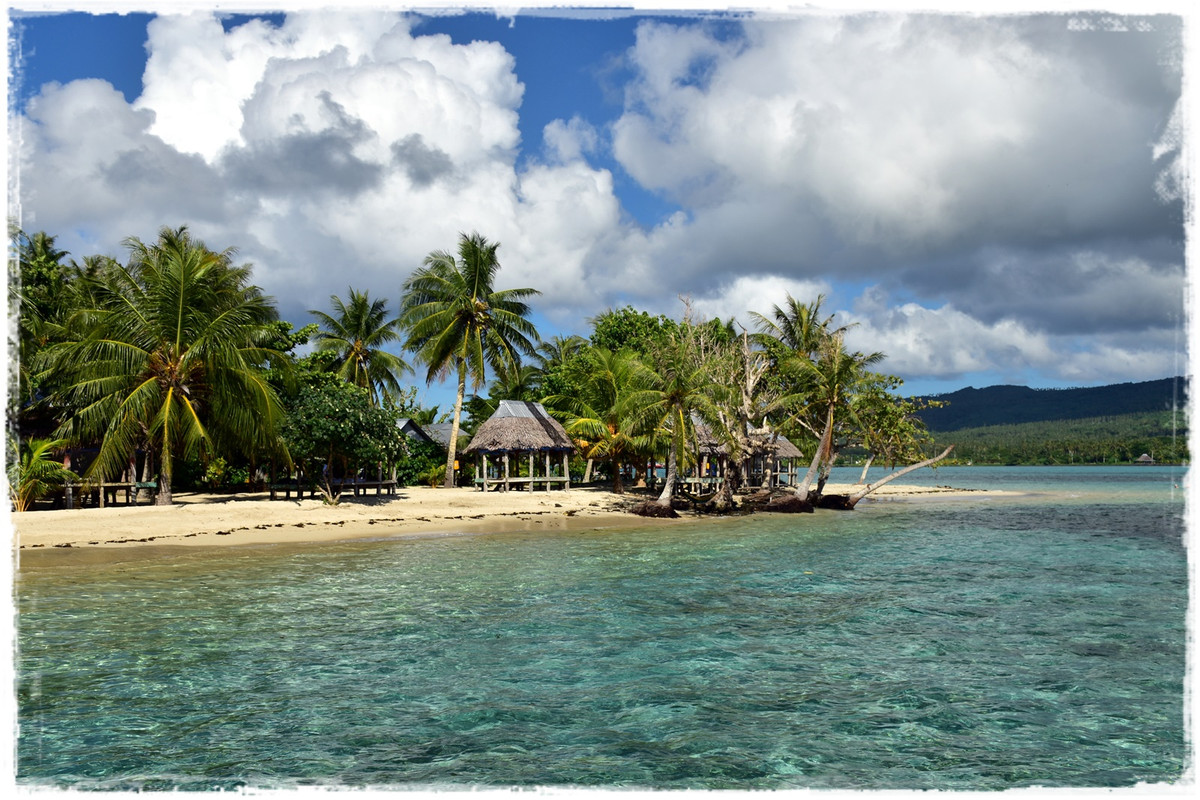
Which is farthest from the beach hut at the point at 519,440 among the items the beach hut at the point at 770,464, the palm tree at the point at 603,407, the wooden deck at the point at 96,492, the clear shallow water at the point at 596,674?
the clear shallow water at the point at 596,674

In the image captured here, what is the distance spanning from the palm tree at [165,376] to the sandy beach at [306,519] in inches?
80.2

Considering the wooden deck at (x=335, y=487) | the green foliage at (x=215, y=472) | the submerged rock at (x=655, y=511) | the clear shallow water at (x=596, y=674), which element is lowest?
the submerged rock at (x=655, y=511)

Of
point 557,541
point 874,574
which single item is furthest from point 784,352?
point 874,574

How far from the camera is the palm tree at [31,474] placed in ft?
69.4

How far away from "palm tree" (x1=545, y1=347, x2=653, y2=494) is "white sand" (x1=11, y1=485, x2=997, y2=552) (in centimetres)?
254

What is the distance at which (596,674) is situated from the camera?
8547 millimetres

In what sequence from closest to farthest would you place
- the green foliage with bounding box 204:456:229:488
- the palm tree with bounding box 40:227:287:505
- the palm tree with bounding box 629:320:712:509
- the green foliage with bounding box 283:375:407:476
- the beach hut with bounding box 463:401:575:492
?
1. the palm tree with bounding box 40:227:287:505
2. the green foliage with bounding box 283:375:407:476
3. the palm tree with bounding box 629:320:712:509
4. the green foliage with bounding box 204:456:229:488
5. the beach hut with bounding box 463:401:575:492

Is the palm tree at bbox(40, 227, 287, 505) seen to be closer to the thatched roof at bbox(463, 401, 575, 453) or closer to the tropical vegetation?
the tropical vegetation

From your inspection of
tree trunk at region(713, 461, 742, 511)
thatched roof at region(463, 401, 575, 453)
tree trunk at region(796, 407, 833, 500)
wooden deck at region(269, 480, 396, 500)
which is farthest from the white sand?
tree trunk at region(796, 407, 833, 500)

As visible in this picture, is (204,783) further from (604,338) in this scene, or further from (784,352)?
(604,338)

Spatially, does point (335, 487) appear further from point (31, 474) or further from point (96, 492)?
point (31, 474)

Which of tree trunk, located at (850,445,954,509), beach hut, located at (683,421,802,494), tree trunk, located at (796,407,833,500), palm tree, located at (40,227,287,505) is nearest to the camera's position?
palm tree, located at (40,227,287,505)

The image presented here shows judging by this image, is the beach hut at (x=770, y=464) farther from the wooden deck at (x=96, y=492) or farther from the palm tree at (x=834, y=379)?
the wooden deck at (x=96, y=492)

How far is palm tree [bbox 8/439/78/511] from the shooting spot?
21.2 m
